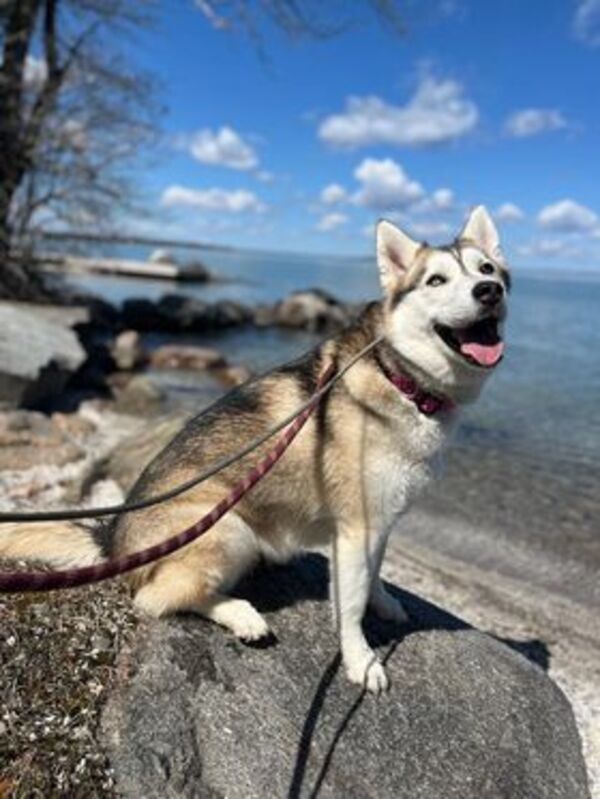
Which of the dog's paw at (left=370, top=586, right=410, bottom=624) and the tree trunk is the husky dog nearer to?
the dog's paw at (left=370, top=586, right=410, bottom=624)

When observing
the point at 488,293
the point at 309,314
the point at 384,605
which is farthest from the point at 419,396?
the point at 309,314

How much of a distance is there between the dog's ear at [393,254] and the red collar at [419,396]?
60 cm

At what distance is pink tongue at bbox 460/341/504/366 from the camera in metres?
4.82

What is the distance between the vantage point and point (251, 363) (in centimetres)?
2630

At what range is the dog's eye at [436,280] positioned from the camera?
16.3ft

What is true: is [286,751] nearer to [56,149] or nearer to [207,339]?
[56,149]

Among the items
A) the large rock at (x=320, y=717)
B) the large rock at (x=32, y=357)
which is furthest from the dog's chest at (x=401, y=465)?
the large rock at (x=32, y=357)

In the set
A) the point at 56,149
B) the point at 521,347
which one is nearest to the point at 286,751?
the point at 56,149

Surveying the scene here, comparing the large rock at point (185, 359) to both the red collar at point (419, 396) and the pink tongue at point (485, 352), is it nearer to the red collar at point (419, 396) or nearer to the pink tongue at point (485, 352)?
the red collar at point (419, 396)

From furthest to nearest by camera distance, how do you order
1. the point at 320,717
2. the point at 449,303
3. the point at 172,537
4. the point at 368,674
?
1. the point at 368,674
2. the point at 449,303
3. the point at 320,717
4. the point at 172,537

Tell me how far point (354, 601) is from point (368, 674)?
419 mm

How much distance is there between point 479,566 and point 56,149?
60.1 feet

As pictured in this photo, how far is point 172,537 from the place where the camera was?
426cm

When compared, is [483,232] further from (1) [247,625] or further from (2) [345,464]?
(1) [247,625]
